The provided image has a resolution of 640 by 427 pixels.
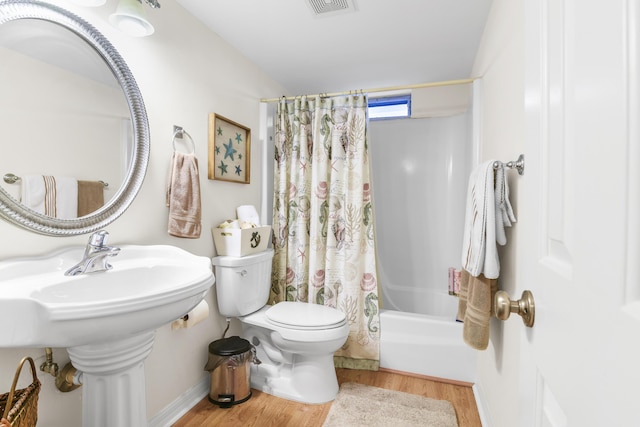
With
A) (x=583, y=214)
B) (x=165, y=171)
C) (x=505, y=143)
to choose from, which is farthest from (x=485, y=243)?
(x=165, y=171)

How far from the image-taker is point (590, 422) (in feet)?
1.16

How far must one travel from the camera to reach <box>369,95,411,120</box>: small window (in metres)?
2.90

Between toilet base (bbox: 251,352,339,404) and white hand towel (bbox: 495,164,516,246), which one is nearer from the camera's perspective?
white hand towel (bbox: 495,164,516,246)

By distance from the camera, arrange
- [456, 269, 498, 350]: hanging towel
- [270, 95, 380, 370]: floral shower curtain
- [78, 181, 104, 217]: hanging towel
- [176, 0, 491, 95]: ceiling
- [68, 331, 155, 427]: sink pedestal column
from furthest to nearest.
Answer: [270, 95, 380, 370]: floral shower curtain < [176, 0, 491, 95]: ceiling < [456, 269, 498, 350]: hanging towel < [78, 181, 104, 217]: hanging towel < [68, 331, 155, 427]: sink pedestal column

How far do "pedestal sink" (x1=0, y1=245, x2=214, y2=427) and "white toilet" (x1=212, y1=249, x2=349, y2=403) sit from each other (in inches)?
22.7

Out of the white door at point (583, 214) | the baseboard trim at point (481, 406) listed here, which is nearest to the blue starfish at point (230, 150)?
the white door at point (583, 214)

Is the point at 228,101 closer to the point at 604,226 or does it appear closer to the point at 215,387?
the point at 215,387

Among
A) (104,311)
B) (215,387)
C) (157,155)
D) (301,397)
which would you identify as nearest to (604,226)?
(104,311)

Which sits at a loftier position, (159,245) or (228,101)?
(228,101)

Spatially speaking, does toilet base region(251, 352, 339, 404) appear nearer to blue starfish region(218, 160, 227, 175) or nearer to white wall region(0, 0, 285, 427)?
white wall region(0, 0, 285, 427)

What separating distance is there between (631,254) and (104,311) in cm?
98

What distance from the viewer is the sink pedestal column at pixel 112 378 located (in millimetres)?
972

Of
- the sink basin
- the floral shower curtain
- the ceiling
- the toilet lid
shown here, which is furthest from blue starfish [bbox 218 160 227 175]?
the toilet lid

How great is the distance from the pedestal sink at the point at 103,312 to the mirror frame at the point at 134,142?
11cm
